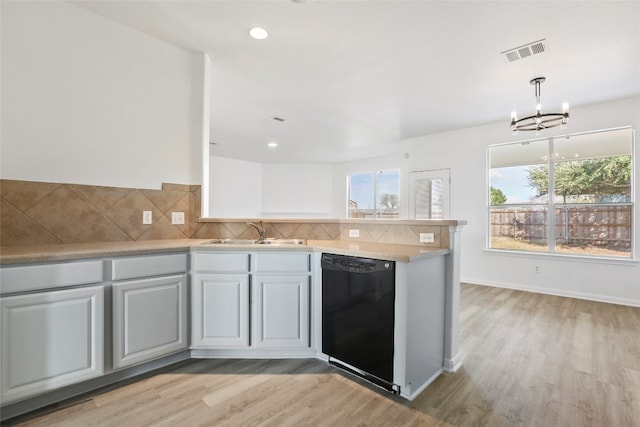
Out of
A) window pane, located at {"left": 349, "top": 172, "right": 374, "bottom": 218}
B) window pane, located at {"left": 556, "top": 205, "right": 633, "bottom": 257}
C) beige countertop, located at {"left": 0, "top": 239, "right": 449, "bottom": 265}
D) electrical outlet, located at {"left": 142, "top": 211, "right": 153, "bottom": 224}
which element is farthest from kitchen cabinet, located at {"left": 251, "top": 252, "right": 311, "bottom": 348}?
window pane, located at {"left": 349, "top": 172, "right": 374, "bottom": 218}

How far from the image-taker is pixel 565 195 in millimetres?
4352

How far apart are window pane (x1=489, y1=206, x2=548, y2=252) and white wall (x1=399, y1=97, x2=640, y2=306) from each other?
0.54 feet

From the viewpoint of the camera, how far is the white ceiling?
2.18 m

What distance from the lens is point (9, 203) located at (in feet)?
6.32

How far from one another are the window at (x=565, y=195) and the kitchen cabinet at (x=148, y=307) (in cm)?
486

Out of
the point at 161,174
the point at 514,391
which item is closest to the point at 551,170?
the point at 514,391

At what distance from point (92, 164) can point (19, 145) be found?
1.32 feet

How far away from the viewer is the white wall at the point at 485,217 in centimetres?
384

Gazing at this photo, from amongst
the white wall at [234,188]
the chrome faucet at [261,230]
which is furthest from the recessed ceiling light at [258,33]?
the white wall at [234,188]

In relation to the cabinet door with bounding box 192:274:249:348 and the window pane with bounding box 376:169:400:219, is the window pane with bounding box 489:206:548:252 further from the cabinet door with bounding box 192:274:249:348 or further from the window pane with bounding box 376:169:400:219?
the cabinet door with bounding box 192:274:249:348

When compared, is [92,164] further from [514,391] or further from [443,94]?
[443,94]

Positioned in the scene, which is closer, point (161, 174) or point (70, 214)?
point (70, 214)

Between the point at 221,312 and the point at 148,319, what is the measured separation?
48 cm

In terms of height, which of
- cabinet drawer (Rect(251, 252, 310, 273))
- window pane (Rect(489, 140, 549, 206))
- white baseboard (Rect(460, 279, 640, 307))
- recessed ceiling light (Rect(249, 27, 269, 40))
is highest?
recessed ceiling light (Rect(249, 27, 269, 40))
